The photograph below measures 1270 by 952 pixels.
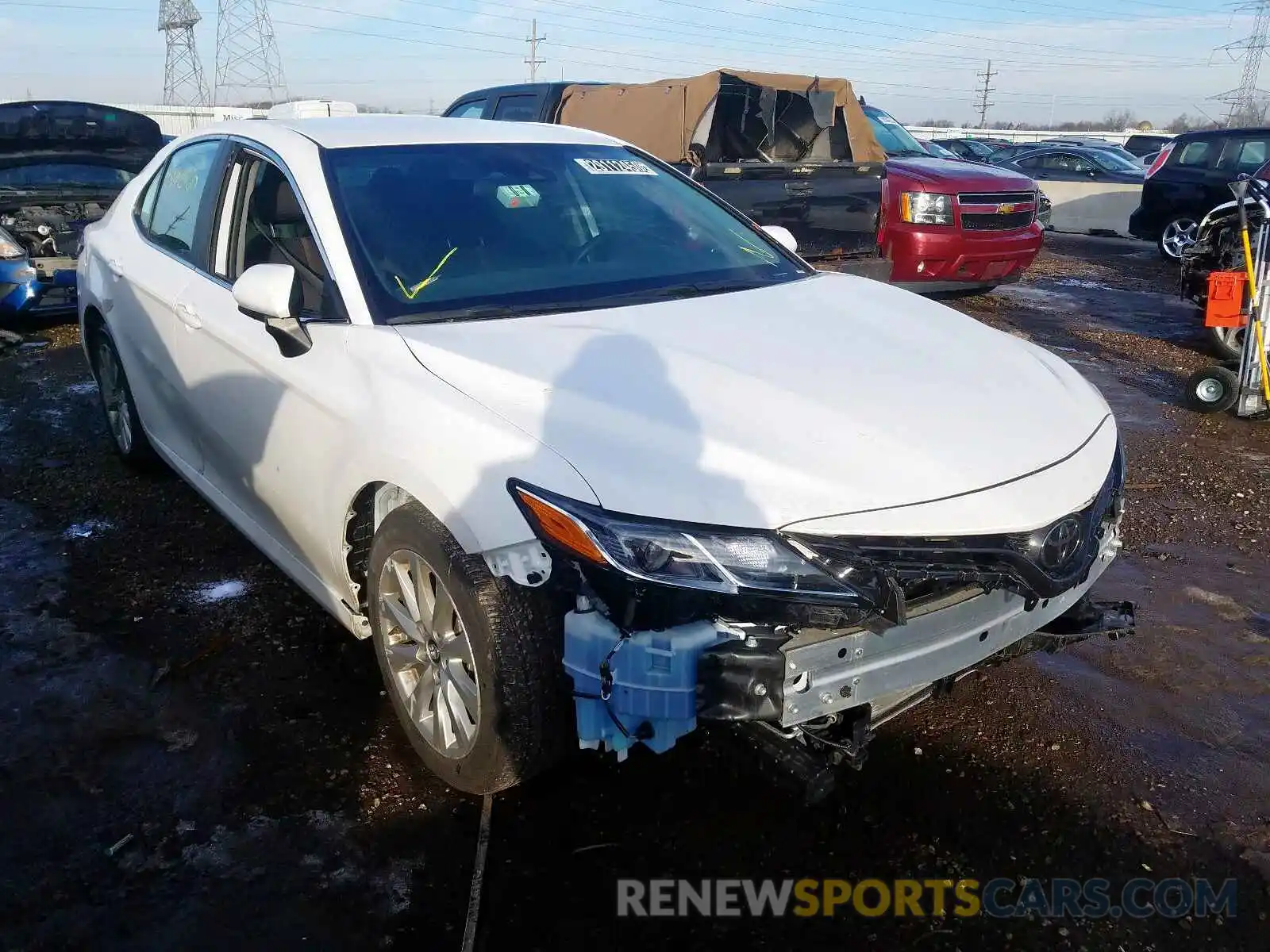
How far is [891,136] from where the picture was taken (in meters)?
10.7

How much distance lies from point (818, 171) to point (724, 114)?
128cm

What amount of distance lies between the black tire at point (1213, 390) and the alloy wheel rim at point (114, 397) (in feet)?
20.2

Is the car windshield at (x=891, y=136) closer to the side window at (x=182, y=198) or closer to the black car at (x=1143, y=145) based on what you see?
Answer: the side window at (x=182, y=198)

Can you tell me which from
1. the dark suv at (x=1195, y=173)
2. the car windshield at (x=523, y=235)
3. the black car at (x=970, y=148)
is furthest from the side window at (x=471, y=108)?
the black car at (x=970, y=148)

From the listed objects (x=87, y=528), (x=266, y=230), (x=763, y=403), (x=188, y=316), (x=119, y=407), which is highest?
(x=266, y=230)

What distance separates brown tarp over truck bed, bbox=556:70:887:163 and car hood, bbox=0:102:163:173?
360 centimetres

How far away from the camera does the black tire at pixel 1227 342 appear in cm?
695

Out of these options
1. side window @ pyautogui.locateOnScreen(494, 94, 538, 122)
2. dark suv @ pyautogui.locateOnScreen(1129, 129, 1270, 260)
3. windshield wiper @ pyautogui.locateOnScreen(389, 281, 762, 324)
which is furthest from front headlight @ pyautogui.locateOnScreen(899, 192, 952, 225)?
windshield wiper @ pyautogui.locateOnScreen(389, 281, 762, 324)

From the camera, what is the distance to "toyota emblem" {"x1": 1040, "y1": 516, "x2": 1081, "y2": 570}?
2.23m

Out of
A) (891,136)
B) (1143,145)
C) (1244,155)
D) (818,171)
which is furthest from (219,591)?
(1143,145)

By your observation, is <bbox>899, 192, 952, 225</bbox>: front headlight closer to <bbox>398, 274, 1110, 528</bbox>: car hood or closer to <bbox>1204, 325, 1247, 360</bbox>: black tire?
<bbox>1204, 325, 1247, 360</bbox>: black tire

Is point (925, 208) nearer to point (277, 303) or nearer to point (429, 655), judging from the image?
point (277, 303)

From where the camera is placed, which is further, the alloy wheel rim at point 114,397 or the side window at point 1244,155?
the side window at point 1244,155

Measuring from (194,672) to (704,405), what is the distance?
2.05 metres
